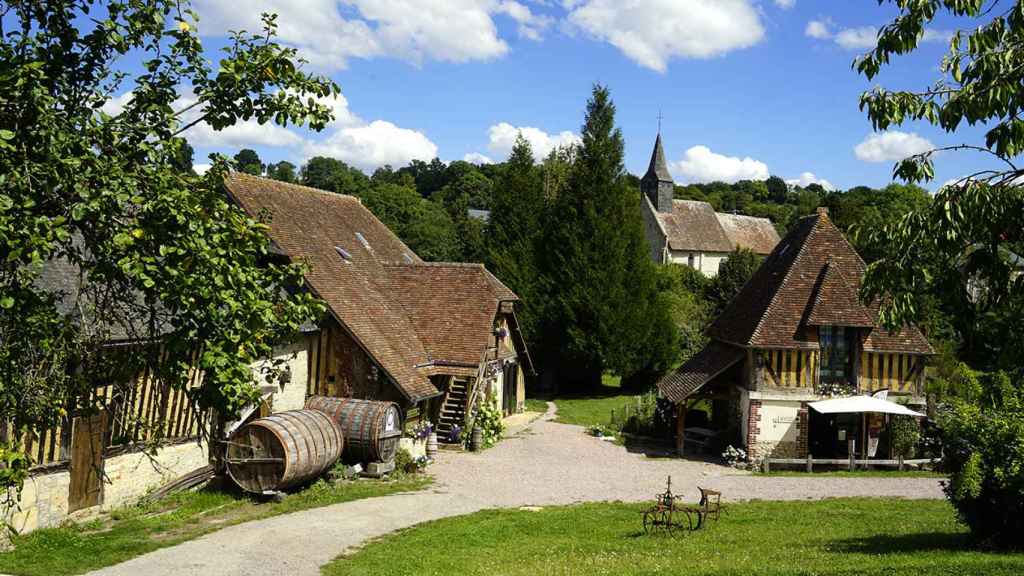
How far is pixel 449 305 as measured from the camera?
24969mm

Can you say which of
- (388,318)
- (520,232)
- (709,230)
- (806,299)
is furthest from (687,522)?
(709,230)

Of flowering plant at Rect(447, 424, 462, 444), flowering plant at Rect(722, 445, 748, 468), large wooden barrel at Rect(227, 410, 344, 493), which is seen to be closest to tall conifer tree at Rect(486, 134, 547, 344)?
flowering plant at Rect(447, 424, 462, 444)

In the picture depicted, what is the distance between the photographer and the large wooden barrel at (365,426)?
693 inches

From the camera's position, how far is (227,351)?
647 cm

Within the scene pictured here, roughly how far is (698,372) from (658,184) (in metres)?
39.1

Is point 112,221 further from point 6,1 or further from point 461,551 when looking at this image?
point 461,551

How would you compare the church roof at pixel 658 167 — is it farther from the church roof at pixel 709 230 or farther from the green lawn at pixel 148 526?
the green lawn at pixel 148 526

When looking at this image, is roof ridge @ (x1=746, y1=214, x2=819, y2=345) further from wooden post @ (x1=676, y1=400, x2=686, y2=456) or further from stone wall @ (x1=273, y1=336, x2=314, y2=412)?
stone wall @ (x1=273, y1=336, x2=314, y2=412)

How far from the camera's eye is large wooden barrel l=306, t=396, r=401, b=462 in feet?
57.8

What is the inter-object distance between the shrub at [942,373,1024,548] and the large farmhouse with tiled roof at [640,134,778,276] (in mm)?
45864

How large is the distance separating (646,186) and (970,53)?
2225 inches

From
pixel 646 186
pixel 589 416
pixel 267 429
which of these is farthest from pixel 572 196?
pixel 646 186

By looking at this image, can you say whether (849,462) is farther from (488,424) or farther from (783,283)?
(488,424)

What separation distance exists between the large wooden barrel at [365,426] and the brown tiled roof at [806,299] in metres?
9.82
